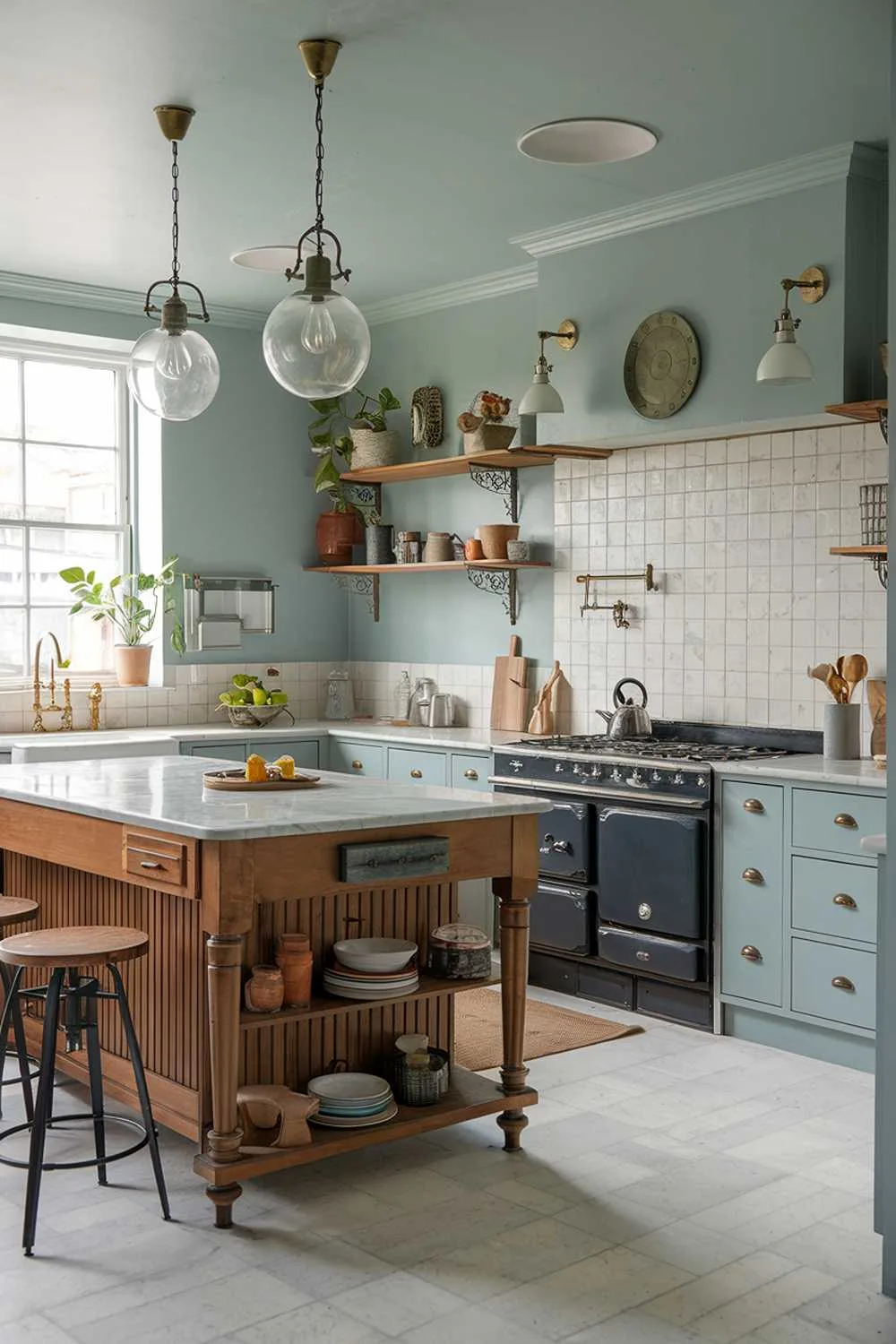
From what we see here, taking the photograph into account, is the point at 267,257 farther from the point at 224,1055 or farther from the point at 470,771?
the point at 224,1055

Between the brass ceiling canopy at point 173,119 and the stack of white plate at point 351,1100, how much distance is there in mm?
2903

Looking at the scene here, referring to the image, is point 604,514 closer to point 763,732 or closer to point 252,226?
point 763,732

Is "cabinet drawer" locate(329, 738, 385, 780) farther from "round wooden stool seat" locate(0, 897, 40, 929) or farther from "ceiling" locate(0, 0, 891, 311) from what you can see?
"round wooden stool seat" locate(0, 897, 40, 929)

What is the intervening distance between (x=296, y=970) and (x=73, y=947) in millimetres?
544

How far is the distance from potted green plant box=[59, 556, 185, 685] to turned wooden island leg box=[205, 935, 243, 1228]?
3842 mm

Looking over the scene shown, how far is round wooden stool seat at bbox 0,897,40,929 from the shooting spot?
387 cm

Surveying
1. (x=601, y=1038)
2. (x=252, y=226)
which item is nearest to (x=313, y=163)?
(x=252, y=226)

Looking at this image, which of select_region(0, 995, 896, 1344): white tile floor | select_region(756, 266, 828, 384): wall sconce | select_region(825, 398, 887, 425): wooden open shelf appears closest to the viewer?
select_region(0, 995, 896, 1344): white tile floor

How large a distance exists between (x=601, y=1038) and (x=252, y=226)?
3393mm

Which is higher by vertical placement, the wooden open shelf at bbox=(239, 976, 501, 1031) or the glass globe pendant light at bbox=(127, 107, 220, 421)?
the glass globe pendant light at bbox=(127, 107, 220, 421)

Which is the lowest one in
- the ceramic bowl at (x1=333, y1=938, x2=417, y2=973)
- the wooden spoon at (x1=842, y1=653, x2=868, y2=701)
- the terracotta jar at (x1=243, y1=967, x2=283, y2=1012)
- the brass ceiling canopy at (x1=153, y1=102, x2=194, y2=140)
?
the terracotta jar at (x1=243, y1=967, x2=283, y2=1012)

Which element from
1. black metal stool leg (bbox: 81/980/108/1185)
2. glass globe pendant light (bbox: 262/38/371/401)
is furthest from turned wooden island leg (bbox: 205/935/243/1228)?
glass globe pendant light (bbox: 262/38/371/401)

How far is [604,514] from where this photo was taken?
6.04 meters

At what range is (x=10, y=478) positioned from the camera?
672cm
